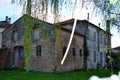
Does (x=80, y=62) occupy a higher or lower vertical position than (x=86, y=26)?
lower

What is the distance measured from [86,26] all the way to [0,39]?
333 inches

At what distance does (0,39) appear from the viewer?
34.5 meters

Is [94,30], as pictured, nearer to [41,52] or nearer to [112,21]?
[41,52]

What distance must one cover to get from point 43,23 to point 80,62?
91.0 ft

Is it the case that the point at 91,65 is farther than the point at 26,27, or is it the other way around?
the point at 91,65

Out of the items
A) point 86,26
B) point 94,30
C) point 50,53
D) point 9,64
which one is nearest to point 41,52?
point 50,53

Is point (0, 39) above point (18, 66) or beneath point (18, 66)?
above

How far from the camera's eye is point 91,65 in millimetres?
32594

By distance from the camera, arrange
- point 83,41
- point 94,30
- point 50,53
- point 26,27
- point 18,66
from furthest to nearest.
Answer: point 94,30 < point 83,41 < point 18,66 < point 50,53 < point 26,27

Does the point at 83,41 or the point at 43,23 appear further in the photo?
the point at 83,41

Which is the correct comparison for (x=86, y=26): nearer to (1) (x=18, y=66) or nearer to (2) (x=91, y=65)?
(2) (x=91, y=65)

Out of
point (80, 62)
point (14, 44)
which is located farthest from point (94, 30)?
point (14, 44)

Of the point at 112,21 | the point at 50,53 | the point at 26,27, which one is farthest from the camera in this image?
the point at 50,53

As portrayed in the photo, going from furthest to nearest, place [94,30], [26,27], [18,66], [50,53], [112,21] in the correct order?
[94,30] < [18,66] < [50,53] < [112,21] < [26,27]
